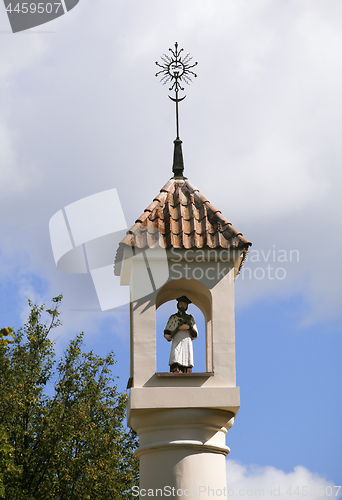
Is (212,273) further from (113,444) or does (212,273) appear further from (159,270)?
(113,444)

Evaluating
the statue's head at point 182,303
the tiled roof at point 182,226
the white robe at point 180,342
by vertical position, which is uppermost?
the tiled roof at point 182,226

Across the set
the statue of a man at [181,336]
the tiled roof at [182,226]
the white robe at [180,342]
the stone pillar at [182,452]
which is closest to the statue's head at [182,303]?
the statue of a man at [181,336]

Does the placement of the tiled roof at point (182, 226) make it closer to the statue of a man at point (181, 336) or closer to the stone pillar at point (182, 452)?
the statue of a man at point (181, 336)

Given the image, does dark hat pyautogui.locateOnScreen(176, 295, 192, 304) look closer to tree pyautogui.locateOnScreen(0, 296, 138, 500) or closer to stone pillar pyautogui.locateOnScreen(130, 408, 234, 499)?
stone pillar pyautogui.locateOnScreen(130, 408, 234, 499)

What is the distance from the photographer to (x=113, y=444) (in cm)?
2052

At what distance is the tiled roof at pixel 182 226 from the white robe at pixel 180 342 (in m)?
1.10

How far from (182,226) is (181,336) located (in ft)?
4.98

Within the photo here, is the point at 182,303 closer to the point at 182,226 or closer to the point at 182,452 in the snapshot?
the point at 182,226

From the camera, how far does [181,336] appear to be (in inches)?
360

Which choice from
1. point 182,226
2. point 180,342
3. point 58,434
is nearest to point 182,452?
point 180,342

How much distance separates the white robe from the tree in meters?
11.1

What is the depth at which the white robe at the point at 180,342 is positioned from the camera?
29.3 feet

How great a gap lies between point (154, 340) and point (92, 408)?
45.2 feet

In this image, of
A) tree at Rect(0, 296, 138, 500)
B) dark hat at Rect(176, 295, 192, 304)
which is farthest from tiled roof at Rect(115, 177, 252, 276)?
tree at Rect(0, 296, 138, 500)
